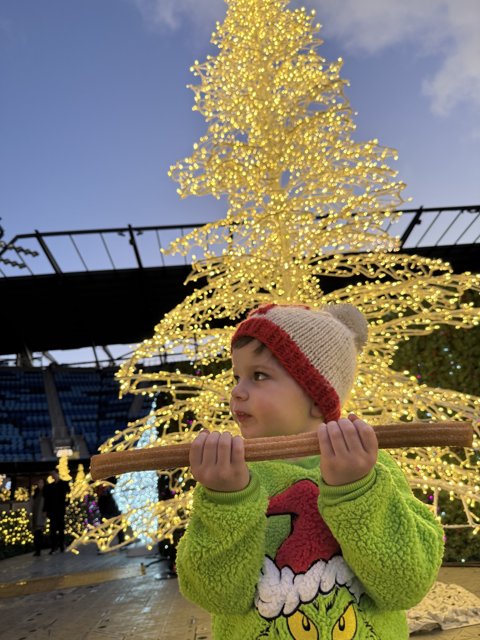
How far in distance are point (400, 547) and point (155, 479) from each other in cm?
670

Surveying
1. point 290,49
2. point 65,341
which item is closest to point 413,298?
point 290,49

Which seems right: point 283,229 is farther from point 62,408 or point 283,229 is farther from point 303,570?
point 62,408

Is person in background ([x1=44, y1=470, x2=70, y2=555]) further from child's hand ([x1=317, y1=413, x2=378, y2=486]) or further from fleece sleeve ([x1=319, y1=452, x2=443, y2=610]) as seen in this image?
child's hand ([x1=317, y1=413, x2=378, y2=486])

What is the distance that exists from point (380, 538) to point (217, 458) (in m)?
0.36

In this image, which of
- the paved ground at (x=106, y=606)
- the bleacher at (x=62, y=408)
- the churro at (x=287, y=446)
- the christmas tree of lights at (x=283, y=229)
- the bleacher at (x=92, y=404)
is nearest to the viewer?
the churro at (x=287, y=446)

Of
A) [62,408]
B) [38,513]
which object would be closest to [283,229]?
[38,513]

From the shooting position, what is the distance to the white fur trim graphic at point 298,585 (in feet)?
3.46

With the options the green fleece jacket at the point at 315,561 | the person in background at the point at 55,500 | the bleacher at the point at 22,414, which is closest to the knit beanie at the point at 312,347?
the green fleece jacket at the point at 315,561

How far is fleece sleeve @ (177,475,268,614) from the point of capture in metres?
1.03

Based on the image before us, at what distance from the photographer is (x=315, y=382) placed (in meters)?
1.31

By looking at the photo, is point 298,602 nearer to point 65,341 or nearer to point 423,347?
point 423,347

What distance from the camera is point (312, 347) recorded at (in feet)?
4.42

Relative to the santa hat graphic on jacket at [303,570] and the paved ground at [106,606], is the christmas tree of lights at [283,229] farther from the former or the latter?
the santa hat graphic on jacket at [303,570]

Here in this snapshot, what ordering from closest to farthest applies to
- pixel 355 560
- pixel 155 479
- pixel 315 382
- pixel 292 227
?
pixel 355 560 < pixel 315 382 < pixel 292 227 < pixel 155 479
